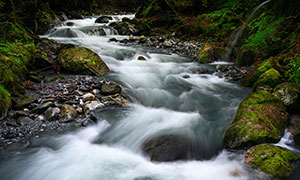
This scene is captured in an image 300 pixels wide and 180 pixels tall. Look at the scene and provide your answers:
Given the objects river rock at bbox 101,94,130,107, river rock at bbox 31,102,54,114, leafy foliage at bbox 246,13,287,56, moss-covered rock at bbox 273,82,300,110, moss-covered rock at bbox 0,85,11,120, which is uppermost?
leafy foliage at bbox 246,13,287,56

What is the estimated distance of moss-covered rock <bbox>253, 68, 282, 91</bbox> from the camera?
520 centimetres

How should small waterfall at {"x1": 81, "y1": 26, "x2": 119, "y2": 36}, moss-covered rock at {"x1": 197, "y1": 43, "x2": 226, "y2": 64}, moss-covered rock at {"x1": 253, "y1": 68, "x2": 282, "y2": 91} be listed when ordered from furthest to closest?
small waterfall at {"x1": 81, "y1": 26, "x2": 119, "y2": 36} < moss-covered rock at {"x1": 197, "y1": 43, "x2": 226, "y2": 64} < moss-covered rock at {"x1": 253, "y1": 68, "x2": 282, "y2": 91}

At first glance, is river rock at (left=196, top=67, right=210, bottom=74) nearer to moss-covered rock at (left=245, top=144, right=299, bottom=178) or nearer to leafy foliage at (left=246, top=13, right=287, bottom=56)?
leafy foliage at (left=246, top=13, right=287, bottom=56)

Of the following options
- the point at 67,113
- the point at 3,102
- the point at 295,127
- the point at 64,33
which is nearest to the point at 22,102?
the point at 3,102

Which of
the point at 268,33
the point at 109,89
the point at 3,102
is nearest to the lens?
the point at 3,102

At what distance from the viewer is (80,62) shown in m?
6.04

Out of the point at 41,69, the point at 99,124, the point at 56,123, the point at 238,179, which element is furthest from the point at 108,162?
the point at 41,69

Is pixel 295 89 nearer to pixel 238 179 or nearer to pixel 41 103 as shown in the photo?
pixel 238 179

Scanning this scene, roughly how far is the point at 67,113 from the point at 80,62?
2479 millimetres

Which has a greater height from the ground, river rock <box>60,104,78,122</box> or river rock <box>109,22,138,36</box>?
river rock <box>109,22,138,36</box>

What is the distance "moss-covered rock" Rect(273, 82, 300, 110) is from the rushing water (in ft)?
3.66

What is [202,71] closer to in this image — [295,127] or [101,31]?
[295,127]

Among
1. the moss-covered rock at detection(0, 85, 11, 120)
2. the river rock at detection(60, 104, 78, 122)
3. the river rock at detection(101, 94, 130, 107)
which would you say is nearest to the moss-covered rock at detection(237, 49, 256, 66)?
the river rock at detection(101, 94, 130, 107)

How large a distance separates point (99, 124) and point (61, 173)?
1.30 metres
